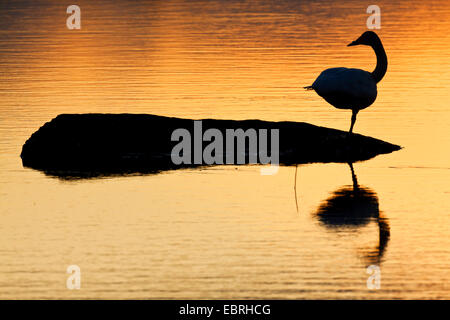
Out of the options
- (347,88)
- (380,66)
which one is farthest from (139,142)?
(380,66)

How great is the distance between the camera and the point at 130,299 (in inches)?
392

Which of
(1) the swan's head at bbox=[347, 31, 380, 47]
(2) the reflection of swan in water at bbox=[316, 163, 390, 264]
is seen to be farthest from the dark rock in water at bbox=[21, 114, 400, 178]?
(1) the swan's head at bbox=[347, 31, 380, 47]

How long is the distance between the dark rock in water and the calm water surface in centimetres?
42

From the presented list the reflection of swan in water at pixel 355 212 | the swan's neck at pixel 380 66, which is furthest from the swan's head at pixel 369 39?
the reflection of swan in water at pixel 355 212

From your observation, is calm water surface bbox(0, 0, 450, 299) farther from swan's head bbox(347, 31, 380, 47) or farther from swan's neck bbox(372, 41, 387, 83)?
swan's head bbox(347, 31, 380, 47)

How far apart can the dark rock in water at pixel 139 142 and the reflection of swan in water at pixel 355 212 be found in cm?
204

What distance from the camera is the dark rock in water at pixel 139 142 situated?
16531mm

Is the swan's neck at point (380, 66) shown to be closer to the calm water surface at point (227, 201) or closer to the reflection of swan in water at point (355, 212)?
the calm water surface at point (227, 201)

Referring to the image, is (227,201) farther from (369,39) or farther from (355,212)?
(369,39)

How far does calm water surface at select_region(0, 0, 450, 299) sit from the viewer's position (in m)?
10.6

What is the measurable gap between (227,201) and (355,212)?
155cm

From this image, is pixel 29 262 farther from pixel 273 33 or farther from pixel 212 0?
pixel 212 0
